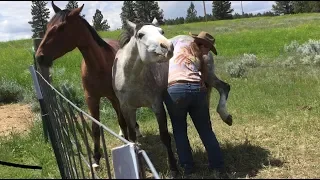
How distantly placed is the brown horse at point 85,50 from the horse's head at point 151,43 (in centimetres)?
84

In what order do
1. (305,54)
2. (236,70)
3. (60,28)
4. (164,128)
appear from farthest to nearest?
(305,54)
(236,70)
(60,28)
(164,128)

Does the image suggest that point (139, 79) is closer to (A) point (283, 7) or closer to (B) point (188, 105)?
(B) point (188, 105)

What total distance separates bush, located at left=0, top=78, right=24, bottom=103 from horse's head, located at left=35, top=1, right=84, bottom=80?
6.88 metres

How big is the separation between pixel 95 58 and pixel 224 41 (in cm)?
2243

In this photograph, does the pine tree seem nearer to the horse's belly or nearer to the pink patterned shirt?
the pink patterned shirt

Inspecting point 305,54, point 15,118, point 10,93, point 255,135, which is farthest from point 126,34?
point 305,54

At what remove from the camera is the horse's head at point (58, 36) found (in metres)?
5.43

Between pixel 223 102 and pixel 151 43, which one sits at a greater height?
pixel 151 43

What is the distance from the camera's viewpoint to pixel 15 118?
9805 millimetres

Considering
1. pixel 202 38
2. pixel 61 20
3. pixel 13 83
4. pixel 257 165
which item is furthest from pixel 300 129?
pixel 13 83

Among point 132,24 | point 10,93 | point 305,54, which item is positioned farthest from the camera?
point 305,54

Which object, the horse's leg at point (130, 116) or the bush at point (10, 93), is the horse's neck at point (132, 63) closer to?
the horse's leg at point (130, 116)

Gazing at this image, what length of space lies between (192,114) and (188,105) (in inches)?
6.7

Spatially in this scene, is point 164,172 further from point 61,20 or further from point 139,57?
point 61,20
